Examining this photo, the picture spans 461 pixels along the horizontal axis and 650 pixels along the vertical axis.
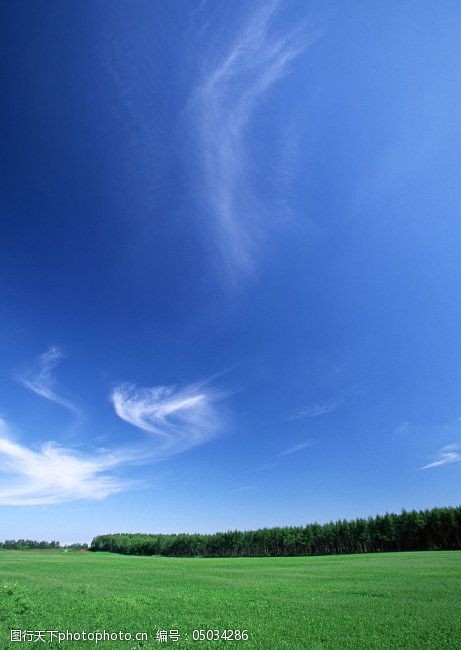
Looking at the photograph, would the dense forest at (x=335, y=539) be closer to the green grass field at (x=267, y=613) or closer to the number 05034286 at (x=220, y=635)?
the green grass field at (x=267, y=613)

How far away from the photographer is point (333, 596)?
28766mm

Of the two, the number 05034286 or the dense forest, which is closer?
the number 05034286

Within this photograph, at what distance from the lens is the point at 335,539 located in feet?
394

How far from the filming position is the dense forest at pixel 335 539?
100688 millimetres

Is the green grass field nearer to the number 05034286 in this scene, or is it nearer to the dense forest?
the number 05034286

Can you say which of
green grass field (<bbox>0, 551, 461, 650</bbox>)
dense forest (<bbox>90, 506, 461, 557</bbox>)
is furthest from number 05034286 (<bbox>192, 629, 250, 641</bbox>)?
dense forest (<bbox>90, 506, 461, 557</bbox>)

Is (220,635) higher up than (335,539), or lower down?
higher up

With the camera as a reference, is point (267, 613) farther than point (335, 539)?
No

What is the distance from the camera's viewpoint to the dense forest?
10069 centimetres

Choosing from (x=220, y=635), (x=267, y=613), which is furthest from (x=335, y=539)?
(x=220, y=635)

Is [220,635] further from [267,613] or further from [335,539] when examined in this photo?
[335,539]

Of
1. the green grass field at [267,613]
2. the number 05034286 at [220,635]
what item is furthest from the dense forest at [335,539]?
the number 05034286 at [220,635]

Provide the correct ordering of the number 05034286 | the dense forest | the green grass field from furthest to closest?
the dense forest < the number 05034286 < the green grass field

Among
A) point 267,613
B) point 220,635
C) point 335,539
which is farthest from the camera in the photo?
point 335,539
